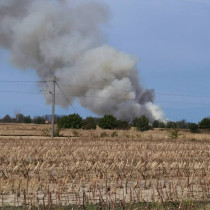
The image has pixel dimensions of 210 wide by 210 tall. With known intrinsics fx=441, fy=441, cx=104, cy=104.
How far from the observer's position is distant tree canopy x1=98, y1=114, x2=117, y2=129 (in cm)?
9019

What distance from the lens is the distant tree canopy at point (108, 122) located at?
296ft

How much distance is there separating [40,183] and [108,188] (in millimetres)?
1754

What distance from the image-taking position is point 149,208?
27.0ft

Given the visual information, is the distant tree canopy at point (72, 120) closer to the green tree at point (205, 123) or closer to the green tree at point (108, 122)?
the green tree at point (108, 122)

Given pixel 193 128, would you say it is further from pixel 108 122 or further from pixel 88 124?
pixel 88 124

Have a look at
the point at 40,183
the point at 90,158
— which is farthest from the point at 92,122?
the point at 40,183

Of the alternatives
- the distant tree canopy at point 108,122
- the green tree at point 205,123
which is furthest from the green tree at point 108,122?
the green tree at point 205,123

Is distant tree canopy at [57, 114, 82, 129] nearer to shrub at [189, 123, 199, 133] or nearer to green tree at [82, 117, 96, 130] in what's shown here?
green tree at [82, 117, 96, 130]

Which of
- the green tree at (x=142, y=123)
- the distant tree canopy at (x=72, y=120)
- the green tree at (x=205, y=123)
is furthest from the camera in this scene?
the green tree at (x=205, y=123)

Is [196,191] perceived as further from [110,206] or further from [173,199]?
[110,206]

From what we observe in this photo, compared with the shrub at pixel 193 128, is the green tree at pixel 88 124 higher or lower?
higher

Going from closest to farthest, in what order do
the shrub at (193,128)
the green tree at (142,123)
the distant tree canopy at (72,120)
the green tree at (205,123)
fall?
the green tree at (142,123)
the distant tree canopy at (72,120)
the shrub at (193,128)
the green tree at (205,123)

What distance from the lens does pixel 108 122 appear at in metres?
90.2

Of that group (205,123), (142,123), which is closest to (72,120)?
(142,123)
